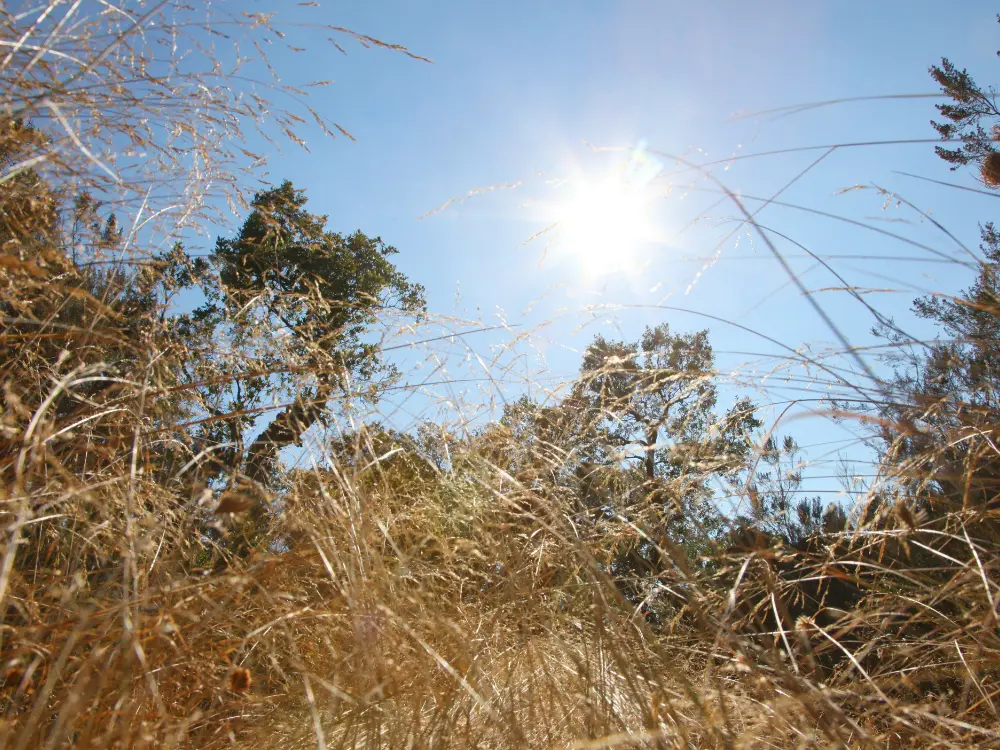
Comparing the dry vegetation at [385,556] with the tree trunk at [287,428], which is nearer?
the dry vegetation at [385,556]

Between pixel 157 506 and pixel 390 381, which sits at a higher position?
pixel 390 381

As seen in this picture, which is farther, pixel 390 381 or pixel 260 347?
pixel 390 381

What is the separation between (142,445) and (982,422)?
5.19 ft

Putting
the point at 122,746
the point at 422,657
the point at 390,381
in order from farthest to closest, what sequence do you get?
the point at 390,381 → the point at 422,657 → the point at 122,746

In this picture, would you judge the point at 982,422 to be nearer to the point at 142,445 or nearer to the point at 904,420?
the point at 904,420

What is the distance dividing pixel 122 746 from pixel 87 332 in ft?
2.09

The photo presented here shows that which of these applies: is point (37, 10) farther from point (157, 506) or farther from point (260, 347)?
point (157, 506)

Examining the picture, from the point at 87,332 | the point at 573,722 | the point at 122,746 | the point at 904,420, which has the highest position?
the point at 87,332

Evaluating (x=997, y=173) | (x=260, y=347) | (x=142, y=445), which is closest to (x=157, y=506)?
(x=142, y=445)

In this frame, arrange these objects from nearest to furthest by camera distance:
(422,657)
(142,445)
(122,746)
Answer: (122,746)
(422,657)
(142,445)

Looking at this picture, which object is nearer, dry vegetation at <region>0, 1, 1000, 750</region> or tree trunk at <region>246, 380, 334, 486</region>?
dry vegetation at <region>0, 1, 1000, 750</region>

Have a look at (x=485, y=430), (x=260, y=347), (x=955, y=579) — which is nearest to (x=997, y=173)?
(x=955, y=579)

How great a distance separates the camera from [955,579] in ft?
2.92

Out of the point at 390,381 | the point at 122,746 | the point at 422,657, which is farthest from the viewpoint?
the point at 390,381
